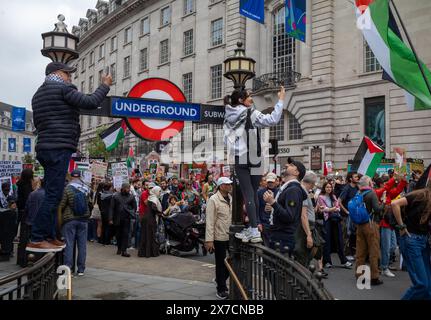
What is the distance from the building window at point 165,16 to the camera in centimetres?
4122

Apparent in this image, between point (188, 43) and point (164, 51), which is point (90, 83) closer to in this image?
point (164, 51)

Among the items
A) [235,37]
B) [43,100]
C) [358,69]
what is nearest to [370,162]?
[43,100]

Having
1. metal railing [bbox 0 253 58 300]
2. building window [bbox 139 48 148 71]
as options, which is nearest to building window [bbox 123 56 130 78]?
building window [bbox 139 48 148 71]

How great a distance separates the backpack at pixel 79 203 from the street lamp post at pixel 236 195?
374cm

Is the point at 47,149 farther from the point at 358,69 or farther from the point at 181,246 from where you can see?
the point at 358,69

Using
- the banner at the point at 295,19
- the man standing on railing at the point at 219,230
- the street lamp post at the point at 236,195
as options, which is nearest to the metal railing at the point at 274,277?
the street lamp post at the point at 236,195

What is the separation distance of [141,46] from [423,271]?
42558mm

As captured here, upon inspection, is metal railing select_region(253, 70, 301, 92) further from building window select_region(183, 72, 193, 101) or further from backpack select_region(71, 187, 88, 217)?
backpack select_region(71, 187, 88, 217)

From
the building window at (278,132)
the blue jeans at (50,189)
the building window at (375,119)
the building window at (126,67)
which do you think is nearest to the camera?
the blue jeans at (50,189)

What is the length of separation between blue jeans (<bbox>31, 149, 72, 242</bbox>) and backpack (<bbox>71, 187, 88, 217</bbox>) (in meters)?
4.33

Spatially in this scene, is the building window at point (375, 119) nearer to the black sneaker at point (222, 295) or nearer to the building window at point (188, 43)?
the building window at point (188, 43)

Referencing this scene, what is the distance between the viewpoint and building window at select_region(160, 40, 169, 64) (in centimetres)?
4134

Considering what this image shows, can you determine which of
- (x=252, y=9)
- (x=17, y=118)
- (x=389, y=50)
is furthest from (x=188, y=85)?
(x=389, y=50)

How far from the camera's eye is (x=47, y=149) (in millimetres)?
4293
